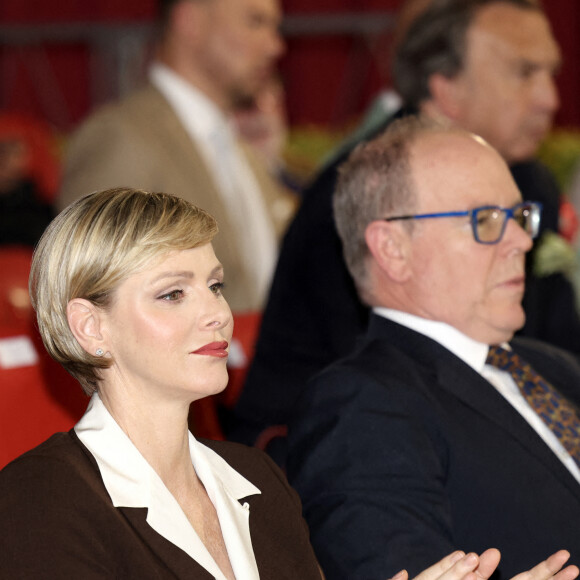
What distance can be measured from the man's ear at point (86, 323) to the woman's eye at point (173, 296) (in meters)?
0.11

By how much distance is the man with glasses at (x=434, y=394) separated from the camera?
1.97 meters

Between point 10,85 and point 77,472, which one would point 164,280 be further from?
point 10,85

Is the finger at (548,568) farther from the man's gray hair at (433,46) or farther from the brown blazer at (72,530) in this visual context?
the man's gray hair at (433,46)

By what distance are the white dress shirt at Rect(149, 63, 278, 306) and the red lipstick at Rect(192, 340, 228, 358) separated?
222 centimetres

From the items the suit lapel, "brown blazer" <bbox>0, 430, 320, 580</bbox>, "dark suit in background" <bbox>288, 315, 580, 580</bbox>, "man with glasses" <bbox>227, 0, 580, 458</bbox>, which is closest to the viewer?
"brown blazer" <bbox>0, 430, 320, 580</bbox>

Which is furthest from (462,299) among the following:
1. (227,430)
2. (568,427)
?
(227,430)

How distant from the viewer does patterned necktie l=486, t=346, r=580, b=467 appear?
7.41 feet

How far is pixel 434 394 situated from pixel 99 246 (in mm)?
818

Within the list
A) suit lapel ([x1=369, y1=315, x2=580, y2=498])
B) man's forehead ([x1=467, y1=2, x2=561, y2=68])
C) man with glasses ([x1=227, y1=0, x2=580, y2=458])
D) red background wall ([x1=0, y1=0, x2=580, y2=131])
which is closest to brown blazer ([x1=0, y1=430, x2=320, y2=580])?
suit lapel ([x1=369, y1=315, x2=580, y2=498])

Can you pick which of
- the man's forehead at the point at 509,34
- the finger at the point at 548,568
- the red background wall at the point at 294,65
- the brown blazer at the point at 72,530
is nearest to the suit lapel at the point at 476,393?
the finger at the point at 548,568

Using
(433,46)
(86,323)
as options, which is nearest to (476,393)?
(86,323)

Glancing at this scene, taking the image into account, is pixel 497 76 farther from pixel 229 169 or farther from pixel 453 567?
pixel 453 567

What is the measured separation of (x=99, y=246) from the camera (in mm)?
1611

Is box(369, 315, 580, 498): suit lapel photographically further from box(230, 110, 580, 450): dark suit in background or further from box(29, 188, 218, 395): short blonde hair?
box(29, 188, 218, 395): short blonde hair
